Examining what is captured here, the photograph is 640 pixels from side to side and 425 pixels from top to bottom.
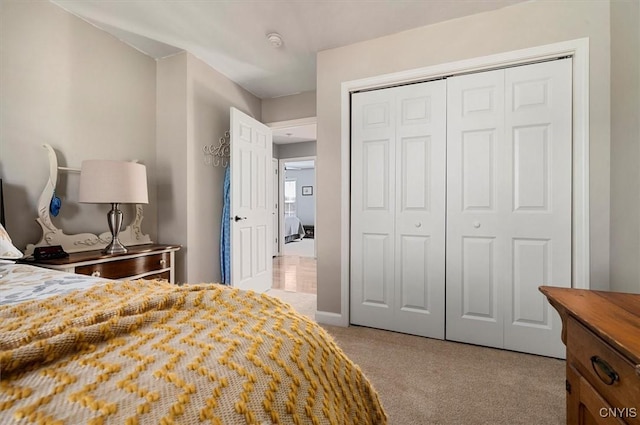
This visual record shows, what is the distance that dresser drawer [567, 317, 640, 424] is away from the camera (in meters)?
0.65

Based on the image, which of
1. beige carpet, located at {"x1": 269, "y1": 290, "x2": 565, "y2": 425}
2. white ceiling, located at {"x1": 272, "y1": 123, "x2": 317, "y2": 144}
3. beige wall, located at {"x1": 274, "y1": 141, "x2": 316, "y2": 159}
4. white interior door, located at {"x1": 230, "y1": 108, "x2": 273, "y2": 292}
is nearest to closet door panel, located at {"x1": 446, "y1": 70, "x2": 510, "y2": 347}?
beige carpet, located at {"x1": 269, "y1": 290, "x2": 565, "y2": 425}

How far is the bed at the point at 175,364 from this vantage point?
1.29ft

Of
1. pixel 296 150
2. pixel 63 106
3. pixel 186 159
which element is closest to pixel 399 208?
pixel 186 159

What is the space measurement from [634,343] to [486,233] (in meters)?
1.52

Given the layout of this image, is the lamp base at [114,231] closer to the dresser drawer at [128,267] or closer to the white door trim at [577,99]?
the dresser drawer at [128,267]

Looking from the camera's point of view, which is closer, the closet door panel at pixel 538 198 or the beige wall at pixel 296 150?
the closet door panel at pixel 538 198

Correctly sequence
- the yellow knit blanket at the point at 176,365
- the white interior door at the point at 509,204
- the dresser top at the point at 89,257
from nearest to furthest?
the yellow knit blanket at the point at 176,365 → the dresser top at the point at 89,257 → the white interior door at the point at 509,204

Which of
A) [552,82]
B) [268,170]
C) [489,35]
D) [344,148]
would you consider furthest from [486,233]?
[268,170]

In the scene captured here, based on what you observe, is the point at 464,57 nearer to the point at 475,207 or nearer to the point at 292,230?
the point at 475,207

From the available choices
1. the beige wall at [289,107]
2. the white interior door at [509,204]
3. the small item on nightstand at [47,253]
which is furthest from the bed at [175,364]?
the beige wall at [289,107]

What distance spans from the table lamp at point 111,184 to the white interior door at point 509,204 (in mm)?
2351

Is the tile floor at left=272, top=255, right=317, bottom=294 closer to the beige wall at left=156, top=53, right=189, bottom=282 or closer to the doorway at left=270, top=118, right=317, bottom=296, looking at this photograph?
the doorway at left=270, top=118, right=317, bottom=296

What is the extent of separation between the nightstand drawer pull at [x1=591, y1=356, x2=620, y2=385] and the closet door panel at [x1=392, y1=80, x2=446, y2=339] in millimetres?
1398

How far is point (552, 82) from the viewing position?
1.93m
